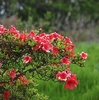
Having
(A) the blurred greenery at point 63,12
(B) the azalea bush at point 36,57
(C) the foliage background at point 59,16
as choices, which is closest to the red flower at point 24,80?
(B) the azalea bush at point 36,57

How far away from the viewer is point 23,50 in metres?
2.71

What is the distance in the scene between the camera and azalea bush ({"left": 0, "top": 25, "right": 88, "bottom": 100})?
104 inches

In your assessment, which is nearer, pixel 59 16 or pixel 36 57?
pixel 36 57

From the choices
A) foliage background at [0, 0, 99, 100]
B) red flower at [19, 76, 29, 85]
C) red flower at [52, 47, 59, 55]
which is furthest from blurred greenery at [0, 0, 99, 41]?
red flower at [52, 47, 59, 55]

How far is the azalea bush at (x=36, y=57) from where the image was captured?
8.68 feet

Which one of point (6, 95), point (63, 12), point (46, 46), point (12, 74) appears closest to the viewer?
point (46, 46)

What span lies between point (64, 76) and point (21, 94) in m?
0.49

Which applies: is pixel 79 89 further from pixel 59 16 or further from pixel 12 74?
pixel 59 16

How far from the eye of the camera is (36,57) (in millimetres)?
2705

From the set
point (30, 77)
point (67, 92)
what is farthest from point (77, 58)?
point (67, 92)

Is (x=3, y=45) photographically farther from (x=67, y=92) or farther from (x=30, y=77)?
(x=67, y=92)

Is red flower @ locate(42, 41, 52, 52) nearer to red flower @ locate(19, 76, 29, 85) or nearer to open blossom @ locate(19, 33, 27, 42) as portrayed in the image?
open blossom @ locate(19, 33, 27, 42)

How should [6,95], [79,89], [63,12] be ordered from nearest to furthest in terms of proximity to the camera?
[6,95]
[79,89]
[63,12]

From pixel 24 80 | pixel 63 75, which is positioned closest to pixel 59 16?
pixel 24 80
